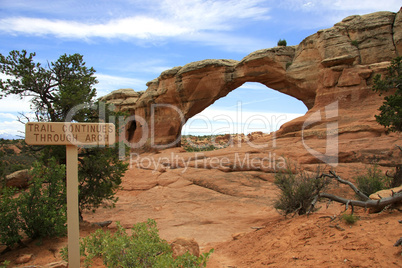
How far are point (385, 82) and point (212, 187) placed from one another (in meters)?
7.88

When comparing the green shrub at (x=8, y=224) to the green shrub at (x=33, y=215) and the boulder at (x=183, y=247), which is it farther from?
the boulder at (x=183, y=247)

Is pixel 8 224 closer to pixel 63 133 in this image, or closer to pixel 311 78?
pixel 63 133

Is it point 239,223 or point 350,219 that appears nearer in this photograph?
point 350,219

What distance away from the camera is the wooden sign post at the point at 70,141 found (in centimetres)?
441

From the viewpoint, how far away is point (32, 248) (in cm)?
565

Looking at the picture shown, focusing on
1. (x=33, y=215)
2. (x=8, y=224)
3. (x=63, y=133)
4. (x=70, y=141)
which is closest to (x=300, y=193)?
(x=70, y=141)

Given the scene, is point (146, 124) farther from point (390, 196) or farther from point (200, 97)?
point (390, 196)

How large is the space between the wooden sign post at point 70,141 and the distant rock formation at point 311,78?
42.5 ft

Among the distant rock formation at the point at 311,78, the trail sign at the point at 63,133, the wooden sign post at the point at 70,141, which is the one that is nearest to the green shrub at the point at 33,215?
the wooden sign post at the point at 70,141

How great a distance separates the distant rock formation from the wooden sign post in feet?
42.5

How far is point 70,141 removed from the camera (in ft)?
15.0

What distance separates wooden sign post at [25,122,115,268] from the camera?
174 inches

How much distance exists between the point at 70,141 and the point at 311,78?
17.0 metres

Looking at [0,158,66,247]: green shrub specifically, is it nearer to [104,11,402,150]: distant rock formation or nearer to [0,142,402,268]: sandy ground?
[0,142,402,268]: sandy ground
